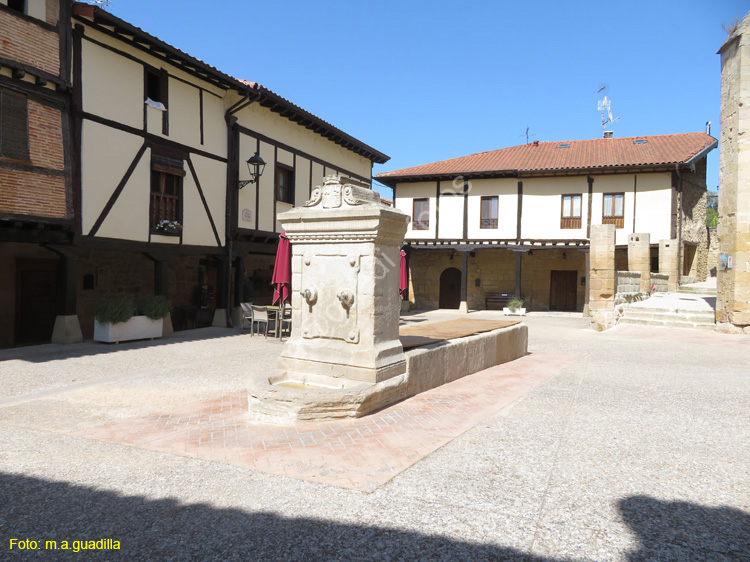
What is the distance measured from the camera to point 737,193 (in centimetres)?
1163

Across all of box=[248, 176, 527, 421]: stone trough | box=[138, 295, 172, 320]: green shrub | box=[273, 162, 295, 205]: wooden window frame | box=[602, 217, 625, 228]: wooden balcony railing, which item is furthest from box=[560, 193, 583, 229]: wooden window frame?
box=[248, 176, 527, 421]: stone trough

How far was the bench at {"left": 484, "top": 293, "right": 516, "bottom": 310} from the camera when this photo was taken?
22359 millimetres

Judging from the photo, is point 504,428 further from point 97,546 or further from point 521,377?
point 97,546

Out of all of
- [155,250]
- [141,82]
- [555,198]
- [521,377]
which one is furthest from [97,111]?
[555,198]

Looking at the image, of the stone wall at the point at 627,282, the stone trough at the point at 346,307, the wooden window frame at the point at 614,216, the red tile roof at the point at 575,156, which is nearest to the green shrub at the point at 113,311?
the stone trough at the point at 346,307

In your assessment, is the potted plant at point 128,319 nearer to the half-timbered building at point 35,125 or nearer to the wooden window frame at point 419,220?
the half-timbered building at point 35,125

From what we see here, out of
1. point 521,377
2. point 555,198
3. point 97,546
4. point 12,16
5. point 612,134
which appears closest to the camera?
point 97,546

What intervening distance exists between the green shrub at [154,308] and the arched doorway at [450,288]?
15.1 metres

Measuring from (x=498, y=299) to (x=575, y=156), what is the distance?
7036mm

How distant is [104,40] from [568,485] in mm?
11054

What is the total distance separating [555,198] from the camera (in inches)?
829

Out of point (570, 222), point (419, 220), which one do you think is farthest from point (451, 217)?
point (570, 222)

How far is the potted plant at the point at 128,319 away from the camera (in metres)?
9.57

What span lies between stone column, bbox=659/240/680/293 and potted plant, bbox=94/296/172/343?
59.1ft
